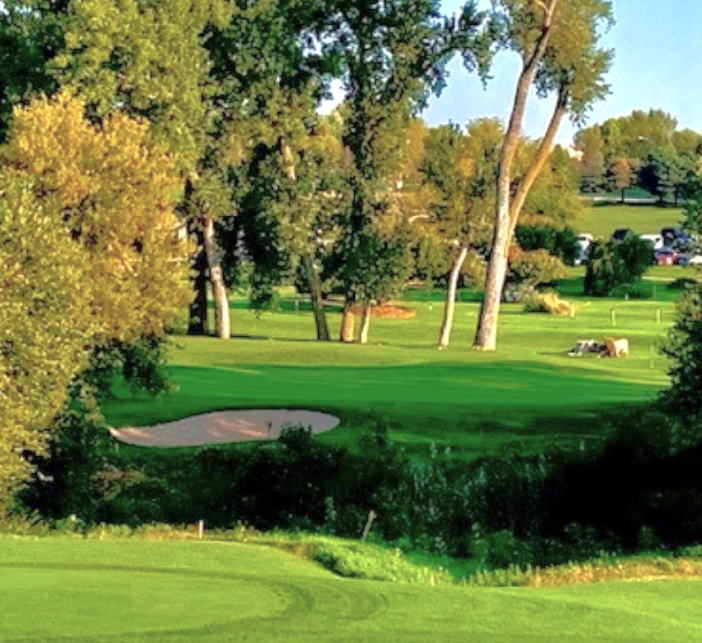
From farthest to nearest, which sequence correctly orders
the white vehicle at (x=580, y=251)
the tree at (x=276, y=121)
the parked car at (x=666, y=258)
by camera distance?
the parked car at (x=666, y=258) → the white vehicle at (x=580, y=251) → the tree at (x=276, y=121)

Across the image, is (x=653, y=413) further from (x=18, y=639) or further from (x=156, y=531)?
(x=18, y=639)

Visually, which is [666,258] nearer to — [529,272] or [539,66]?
[529,272]

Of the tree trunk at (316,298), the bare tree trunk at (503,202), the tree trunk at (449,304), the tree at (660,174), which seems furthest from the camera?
the tree at (660,174)

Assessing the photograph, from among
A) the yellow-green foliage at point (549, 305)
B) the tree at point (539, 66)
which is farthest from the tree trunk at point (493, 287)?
the yellow-green foliage at point (549, 305)

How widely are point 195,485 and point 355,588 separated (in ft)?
50.4

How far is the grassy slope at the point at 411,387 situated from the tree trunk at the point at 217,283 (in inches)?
144

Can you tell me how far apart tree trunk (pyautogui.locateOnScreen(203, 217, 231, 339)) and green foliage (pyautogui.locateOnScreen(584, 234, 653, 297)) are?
34141 mm

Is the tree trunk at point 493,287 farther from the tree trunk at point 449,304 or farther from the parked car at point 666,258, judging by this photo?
the parked car at point 666,258

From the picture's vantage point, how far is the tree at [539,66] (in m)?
46.3

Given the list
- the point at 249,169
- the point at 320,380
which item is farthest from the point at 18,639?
the point at 249,169

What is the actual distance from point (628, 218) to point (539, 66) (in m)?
105

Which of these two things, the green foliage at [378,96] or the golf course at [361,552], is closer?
the golf course at [361,552]

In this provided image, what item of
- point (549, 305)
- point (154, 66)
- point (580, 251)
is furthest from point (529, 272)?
point (154, 66)

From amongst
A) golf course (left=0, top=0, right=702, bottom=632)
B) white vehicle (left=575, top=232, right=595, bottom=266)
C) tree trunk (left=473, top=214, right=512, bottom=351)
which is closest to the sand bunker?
golf course (left=0, top=0, right=702, bottom=632)
